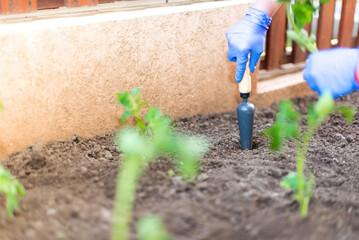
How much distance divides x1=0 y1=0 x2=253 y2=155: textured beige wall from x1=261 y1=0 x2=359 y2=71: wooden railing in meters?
0.48

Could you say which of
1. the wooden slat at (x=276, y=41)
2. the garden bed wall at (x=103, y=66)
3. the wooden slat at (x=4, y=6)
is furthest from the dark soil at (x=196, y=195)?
the wooden slat at (x=276, y=41)

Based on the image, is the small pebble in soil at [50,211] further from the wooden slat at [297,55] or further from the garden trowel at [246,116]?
the wooden slat at [297,55]

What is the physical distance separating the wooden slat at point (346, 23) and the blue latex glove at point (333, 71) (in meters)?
1.47

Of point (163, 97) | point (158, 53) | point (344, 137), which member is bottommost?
point (344, 137)

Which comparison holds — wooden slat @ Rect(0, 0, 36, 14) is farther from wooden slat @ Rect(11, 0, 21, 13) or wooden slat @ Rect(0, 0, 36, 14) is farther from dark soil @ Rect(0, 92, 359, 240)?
dark soil @ Rect(0, 92, 359, 240)

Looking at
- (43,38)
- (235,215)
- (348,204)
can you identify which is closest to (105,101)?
(43,38)

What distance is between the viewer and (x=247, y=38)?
2.02 metres

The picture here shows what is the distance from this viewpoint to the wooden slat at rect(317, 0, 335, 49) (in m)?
2.97

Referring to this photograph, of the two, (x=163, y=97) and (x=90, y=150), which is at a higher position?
(x=163, y=97)

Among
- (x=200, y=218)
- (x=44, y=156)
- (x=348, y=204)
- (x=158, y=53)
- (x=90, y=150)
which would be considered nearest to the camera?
(x=200, y=218)

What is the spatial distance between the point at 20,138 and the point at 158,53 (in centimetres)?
71

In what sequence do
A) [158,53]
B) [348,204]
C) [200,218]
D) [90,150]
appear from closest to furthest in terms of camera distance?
1. [200,218]
2. [348,204]
3. [90,150]
4. [158,53]

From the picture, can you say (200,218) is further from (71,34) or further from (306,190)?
(71,34)

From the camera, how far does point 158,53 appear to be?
2225mm
